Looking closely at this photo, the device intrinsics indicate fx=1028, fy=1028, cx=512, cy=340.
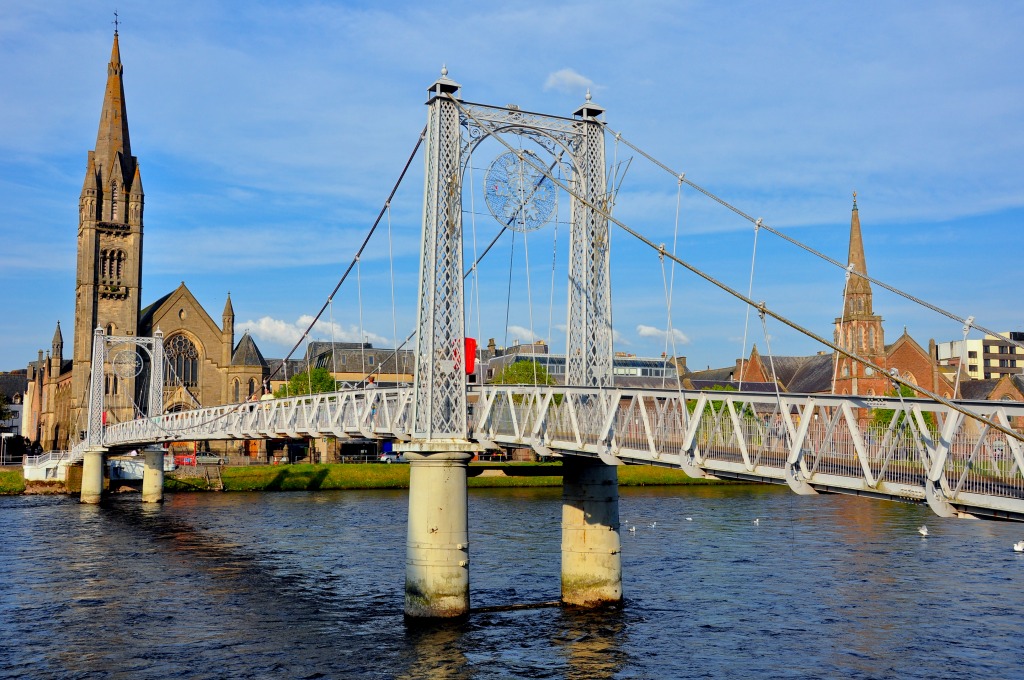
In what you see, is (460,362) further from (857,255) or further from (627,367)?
(627,367)

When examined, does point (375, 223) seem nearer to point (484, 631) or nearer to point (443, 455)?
point (443, 455)

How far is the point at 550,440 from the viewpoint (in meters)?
27.8

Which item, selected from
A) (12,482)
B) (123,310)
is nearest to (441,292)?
(12,482)

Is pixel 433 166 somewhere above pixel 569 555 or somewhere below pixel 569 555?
above

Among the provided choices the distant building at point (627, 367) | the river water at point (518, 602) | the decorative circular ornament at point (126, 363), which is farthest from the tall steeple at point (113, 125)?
the river water at point (518, 602)

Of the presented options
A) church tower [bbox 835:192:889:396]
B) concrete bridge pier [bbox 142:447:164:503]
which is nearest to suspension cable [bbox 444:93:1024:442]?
concrete bridge pier [bbox 142:447:164:503]

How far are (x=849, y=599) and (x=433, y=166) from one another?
19.3 meters

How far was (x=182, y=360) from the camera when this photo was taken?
110812 mm

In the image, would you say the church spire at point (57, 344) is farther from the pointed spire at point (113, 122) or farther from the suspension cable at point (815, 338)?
the suspension cable at point (815, 338)

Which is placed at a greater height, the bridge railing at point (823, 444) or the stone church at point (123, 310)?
the stone church at point (123, 310)

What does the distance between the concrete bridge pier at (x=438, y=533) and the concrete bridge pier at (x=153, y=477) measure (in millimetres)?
50936

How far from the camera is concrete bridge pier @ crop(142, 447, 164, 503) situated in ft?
247

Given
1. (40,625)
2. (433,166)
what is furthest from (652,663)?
(40,625)

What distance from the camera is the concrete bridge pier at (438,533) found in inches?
1142
